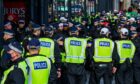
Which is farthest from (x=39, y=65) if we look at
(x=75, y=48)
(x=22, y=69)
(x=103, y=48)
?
(x=103, y=48)

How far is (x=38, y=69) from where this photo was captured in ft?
24.9

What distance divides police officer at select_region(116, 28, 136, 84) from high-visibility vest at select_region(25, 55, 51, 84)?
4424 millimetres

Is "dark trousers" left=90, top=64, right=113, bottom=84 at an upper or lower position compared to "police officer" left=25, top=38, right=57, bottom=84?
lower

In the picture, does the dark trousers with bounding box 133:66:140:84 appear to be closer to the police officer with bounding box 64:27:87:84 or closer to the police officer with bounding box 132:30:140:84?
the police officer with bounding box 132:30:140:84

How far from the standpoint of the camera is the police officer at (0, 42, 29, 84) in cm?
689

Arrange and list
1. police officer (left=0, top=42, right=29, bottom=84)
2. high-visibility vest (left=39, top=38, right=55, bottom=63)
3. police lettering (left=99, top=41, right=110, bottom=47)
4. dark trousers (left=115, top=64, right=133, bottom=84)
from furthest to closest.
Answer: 1. dark trousers (left=115, top=64, right=133, bottom=84)
2. police lettering (left=99, top=41, right=110, bottom=47)
3. high-visibility vest (left=39, top=38, right=55, bottom=63)
4. police officer (left=0, top=42, right=29, bottom=84)

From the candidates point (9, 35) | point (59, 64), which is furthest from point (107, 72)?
point (9, 35)

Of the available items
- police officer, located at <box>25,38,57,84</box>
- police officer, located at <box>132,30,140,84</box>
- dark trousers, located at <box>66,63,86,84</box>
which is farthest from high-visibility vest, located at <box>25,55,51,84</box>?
police officer, located at <box>132,30,140,84</box>

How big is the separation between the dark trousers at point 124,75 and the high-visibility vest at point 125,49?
179mm

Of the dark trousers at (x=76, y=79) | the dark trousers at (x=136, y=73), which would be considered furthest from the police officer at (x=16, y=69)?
the dark trousers at (x=136, y=73)

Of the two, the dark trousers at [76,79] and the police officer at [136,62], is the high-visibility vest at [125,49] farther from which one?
the dark trousers at [76,79]

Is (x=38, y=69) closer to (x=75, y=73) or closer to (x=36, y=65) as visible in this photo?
(x=36, y=65)

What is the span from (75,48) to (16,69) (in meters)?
4.81

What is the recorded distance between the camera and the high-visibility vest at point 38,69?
751 centimetres
